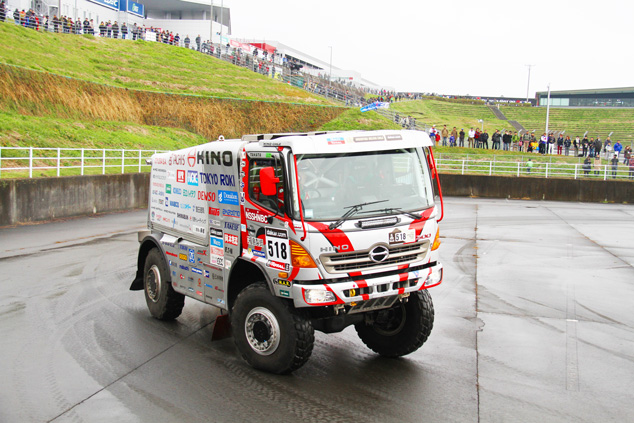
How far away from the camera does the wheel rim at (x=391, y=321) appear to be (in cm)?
751

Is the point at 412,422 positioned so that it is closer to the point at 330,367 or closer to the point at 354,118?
the point at 330,367

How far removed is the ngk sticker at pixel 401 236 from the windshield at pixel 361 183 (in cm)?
23

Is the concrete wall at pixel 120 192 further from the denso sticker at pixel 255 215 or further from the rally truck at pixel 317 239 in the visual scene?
the denso sticker at pixel 255 215

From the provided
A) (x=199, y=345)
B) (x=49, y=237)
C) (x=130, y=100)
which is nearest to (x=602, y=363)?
(x=199, y=345)

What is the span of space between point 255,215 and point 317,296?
1.22 m

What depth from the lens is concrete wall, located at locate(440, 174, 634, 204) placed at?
30703 millimetres

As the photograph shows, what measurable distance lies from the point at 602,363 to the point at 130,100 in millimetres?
38524

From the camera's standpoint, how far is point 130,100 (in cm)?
4134

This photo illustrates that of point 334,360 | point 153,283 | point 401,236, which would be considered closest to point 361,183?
point 401,236

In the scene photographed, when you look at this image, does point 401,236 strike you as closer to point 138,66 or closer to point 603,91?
point 138,66

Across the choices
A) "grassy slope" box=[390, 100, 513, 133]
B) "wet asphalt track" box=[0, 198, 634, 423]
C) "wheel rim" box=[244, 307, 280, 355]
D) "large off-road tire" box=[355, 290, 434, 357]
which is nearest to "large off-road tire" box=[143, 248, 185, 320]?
"wet asphalt track" box=[0, 198, 634, 423]

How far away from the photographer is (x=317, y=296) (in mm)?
6371

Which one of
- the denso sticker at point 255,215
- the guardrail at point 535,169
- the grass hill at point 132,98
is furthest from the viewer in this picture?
the guardrail at point 535,169

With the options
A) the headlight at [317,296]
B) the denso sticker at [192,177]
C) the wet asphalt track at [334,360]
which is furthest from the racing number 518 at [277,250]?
the denso sticker at [192,177]
